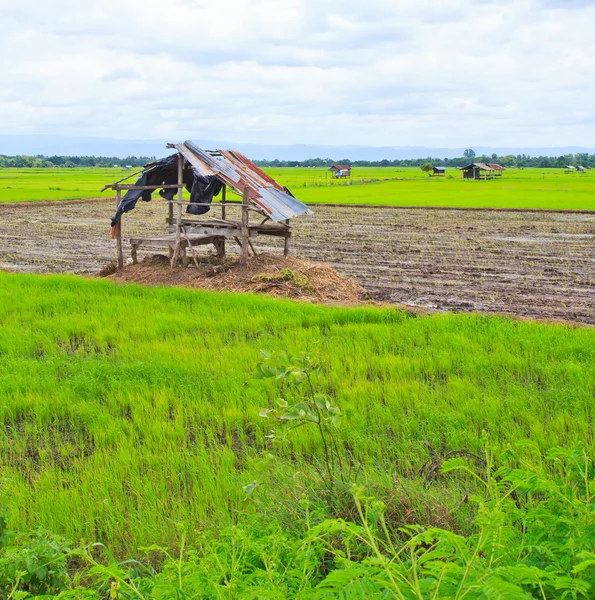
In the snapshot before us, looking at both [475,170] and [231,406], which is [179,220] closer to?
[231,406]

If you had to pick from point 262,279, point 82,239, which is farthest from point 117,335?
point 82,239

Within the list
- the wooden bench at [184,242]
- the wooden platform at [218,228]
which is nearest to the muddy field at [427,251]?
the wooden bench at [184,242]

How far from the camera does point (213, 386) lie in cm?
602

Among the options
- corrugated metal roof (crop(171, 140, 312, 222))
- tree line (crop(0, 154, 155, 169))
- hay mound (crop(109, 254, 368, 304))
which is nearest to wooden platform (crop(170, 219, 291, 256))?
hay mound (crop(109, 254, 368, 304))

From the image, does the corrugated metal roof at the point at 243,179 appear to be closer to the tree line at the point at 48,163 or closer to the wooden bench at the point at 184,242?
the wooden bench at the point at 184,242

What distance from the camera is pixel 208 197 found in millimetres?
12781

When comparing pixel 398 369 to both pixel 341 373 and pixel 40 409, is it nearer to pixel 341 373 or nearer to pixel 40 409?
pixel 341 373

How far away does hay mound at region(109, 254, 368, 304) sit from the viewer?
11.2 m

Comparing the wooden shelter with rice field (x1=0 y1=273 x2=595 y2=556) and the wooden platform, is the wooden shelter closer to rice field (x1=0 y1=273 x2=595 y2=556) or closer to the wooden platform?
the wooden platform

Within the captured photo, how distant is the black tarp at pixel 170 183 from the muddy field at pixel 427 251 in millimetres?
2324

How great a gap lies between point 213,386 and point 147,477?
185cm

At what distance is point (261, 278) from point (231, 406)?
6261mm

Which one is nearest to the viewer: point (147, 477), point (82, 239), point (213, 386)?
point (147, 477)

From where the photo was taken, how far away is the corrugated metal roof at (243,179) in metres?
12.2
